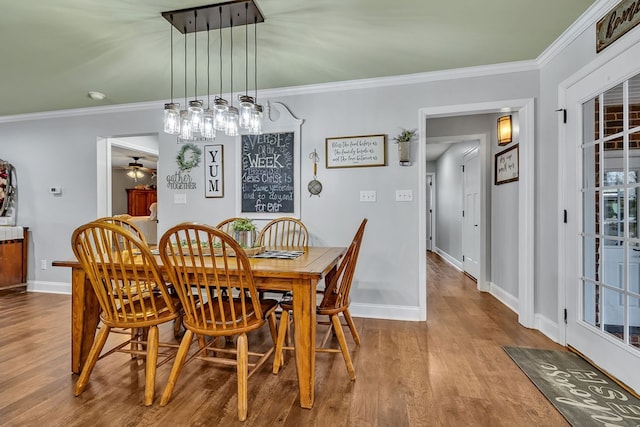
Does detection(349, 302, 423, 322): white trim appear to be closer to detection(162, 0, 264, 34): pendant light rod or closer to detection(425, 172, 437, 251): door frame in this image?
detection(162, 0, 264, 34): pendant light rod

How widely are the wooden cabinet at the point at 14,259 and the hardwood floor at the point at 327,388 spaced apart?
5.54 ft

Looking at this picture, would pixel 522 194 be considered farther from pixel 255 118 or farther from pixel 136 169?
pixel 136 169

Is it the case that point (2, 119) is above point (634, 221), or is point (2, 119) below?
above

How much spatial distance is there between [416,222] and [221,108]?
1969mm

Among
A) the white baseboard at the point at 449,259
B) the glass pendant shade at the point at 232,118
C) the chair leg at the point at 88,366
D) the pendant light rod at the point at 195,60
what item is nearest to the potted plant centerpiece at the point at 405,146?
the glass pendant shade at the point at 232,118

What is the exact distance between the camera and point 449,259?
6258 mm

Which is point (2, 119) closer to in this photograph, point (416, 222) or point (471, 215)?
point (416, 222)

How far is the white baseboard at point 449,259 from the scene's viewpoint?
220 inches

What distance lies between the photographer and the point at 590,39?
2125 millimetres

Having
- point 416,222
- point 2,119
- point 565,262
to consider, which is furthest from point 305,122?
point 2,119

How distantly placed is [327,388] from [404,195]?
186 cm

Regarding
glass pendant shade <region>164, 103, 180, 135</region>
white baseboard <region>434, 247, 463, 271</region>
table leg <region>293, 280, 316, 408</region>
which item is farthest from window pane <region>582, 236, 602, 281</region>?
white baseboard <region>434, 247, 463, 271</region>

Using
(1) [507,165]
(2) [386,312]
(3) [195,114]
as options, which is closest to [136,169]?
(3) [195,114]

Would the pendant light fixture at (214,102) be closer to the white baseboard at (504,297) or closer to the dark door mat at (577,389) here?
the dark door mat at (577,389)
